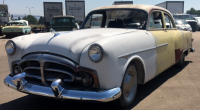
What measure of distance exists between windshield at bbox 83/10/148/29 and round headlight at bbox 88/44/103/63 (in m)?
1.70

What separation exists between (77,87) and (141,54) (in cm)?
120

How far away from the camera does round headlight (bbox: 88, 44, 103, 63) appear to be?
2666 millimetres

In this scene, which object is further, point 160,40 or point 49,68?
point 160,40

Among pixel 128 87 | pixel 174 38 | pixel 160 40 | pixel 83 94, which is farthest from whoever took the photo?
pixel 174 38

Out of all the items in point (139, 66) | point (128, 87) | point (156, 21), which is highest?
point (156, 21)

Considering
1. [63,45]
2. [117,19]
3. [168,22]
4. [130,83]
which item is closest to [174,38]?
[168,22]

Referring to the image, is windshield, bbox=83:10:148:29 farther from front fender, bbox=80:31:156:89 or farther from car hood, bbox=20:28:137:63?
car hood, bbox=20:28:137:63

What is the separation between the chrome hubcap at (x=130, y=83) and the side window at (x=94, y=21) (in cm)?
181

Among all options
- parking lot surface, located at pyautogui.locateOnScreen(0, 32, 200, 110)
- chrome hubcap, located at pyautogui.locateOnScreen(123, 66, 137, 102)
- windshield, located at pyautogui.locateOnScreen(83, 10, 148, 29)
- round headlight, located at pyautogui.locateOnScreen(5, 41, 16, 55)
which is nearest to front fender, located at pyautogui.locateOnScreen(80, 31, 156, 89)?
chrome hubcap, located at pyautogui.locateOnScreen(123, 66, 137, 102)

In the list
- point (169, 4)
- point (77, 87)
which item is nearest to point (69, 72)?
point (77, 87)

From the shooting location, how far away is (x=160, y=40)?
13.4ft

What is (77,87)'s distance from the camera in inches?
108

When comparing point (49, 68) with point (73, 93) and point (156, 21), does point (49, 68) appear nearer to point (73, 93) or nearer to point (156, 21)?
point (73, 93)

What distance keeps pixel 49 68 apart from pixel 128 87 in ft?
3.86
